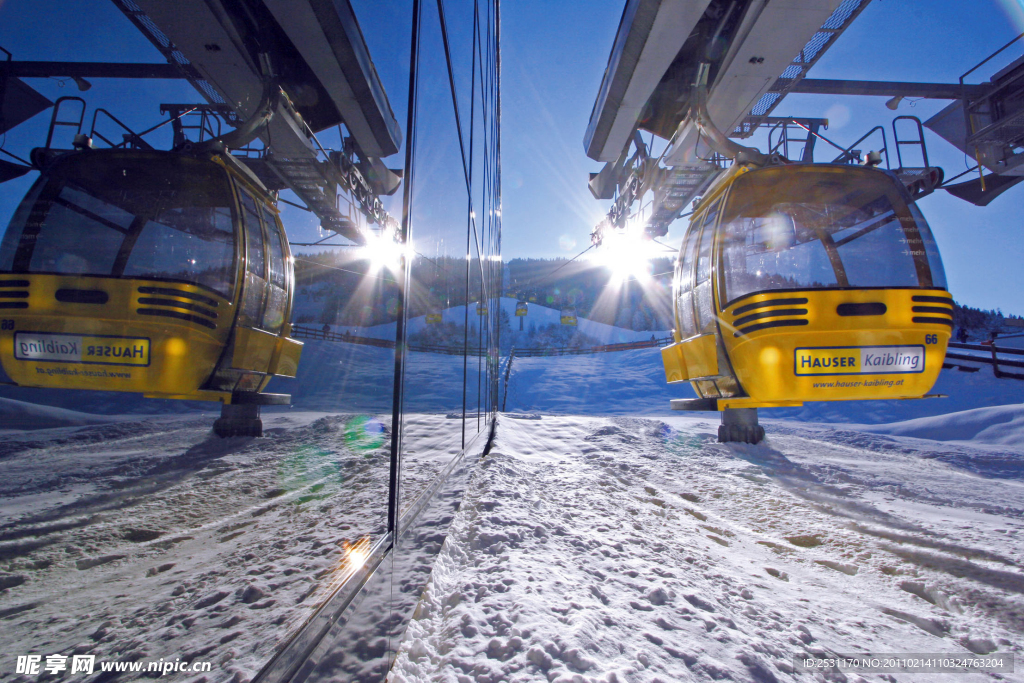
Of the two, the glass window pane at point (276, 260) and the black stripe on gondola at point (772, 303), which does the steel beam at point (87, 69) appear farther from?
the black stripe on gondola at point (772, 303)

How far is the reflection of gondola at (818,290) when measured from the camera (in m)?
3.86

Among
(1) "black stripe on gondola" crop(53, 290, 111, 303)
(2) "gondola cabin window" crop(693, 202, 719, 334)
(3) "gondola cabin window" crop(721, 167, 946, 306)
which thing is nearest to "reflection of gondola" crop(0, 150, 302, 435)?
(1) "black stripe on gondola" crop(53, 290, 111, 303)

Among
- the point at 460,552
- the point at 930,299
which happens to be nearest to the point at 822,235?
the point at 930,299

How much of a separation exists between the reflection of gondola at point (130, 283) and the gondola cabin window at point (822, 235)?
475cm

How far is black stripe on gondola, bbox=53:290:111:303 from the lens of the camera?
762 mm

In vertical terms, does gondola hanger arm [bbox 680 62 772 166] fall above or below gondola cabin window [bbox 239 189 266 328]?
above

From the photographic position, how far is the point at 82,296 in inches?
30.9

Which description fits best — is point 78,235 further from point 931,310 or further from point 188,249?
point 931,310

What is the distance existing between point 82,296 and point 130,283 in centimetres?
8

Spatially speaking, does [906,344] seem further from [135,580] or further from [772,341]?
[135,580]

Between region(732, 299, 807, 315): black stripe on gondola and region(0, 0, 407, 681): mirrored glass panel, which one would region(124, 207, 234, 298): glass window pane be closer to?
region(0, 0, 407, 681): mirrored glass panel

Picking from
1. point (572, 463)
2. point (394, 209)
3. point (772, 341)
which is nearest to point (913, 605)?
point (772, 341)

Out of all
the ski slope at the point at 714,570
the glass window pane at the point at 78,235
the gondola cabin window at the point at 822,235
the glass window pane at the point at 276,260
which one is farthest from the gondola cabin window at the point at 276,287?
the gondola cabin window at the point at 822,235

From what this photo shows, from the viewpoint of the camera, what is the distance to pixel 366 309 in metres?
1.54
